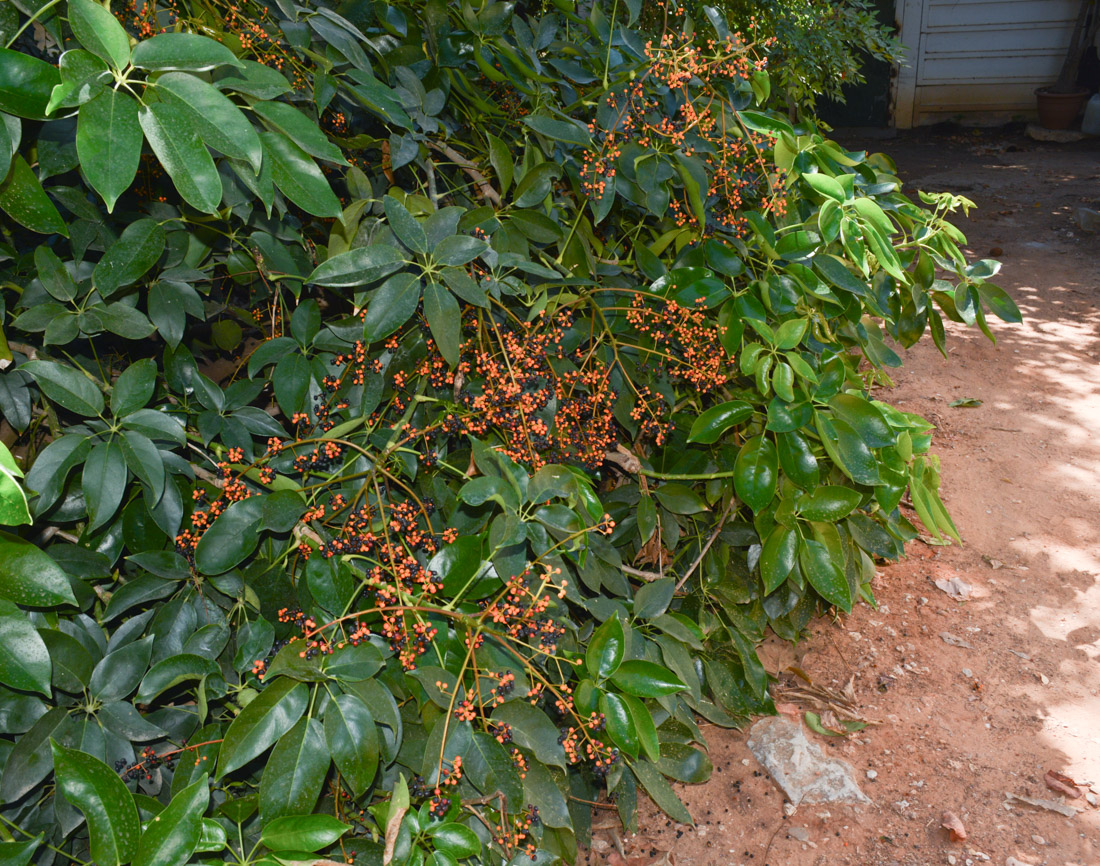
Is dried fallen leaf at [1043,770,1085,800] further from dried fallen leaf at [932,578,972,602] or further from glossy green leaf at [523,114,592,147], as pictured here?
glossy green leaf at [523,114,592,147]

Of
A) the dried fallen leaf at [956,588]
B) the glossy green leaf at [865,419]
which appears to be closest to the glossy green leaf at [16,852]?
the glossy green leaf at [865,419]

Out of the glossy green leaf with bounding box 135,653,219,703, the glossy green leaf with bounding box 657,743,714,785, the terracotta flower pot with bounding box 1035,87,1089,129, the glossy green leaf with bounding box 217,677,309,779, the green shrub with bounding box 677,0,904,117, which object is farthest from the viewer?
the terracotta flower pot with bounding box 1035,87,1089,129

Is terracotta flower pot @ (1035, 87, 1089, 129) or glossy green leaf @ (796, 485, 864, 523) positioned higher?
glossy green leaf @ (796, 485, 864, 523)

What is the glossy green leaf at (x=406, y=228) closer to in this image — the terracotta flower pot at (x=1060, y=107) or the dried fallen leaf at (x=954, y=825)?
the dried fallen leaf at (x=954, y=825)

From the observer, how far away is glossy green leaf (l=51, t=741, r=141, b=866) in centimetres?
74

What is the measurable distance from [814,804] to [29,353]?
1637mm

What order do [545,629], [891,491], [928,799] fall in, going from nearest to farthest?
1. [545,629]
2. [891,491]
3. [928,799]

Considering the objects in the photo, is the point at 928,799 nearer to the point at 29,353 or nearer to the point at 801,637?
the point at 801,637

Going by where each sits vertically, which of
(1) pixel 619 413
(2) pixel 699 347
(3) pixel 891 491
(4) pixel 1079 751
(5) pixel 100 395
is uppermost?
(5) pixel 100 395

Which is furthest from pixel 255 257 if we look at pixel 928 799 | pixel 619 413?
pixel 928 799

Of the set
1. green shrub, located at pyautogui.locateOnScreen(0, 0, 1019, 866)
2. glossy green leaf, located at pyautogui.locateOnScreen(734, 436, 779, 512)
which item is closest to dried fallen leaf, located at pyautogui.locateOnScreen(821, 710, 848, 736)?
green shrub, located at pyautogui.locateOnScreen(0, 0, 1019, 866)

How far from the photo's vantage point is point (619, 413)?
1513 millimetres

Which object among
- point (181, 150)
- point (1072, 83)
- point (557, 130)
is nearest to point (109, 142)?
point (181, 150)

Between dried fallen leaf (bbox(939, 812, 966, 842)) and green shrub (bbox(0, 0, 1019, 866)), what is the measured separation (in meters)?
0.40
